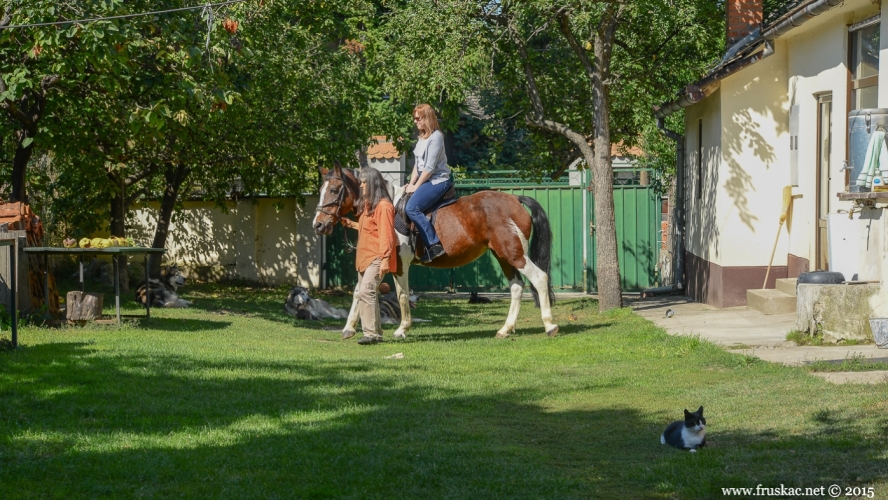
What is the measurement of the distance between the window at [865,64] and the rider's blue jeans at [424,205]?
210 inches

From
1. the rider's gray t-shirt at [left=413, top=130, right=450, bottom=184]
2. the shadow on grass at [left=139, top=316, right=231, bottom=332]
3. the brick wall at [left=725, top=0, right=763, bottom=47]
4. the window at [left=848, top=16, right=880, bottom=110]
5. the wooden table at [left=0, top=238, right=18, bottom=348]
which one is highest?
the brick wall at [left=725, top=0, right=763, bottom=47]

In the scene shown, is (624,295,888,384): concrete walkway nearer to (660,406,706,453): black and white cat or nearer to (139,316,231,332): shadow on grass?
(660,406,706,453): black and white cat

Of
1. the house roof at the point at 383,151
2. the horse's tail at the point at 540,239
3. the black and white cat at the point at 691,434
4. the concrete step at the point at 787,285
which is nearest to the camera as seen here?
the black and white cat at the point at 691,434

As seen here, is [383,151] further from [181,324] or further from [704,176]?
[181,324]

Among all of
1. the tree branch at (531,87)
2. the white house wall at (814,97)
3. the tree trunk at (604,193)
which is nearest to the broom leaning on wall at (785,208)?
the white house wall at (814,97)

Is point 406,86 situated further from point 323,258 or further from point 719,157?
point 323,258

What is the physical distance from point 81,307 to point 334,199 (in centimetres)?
349

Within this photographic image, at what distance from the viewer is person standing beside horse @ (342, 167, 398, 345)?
11.9m

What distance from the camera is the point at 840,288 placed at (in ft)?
34.6

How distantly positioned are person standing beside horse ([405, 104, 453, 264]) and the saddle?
6 cm

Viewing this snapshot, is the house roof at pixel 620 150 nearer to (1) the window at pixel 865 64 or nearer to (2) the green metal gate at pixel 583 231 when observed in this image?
(2) the green metal gate at pixel 583 231

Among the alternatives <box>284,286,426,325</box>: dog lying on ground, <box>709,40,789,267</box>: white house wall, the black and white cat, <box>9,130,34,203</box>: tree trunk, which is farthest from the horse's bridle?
the black and white cat

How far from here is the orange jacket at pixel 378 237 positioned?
11859 millimetres

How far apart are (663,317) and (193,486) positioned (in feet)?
35.7
